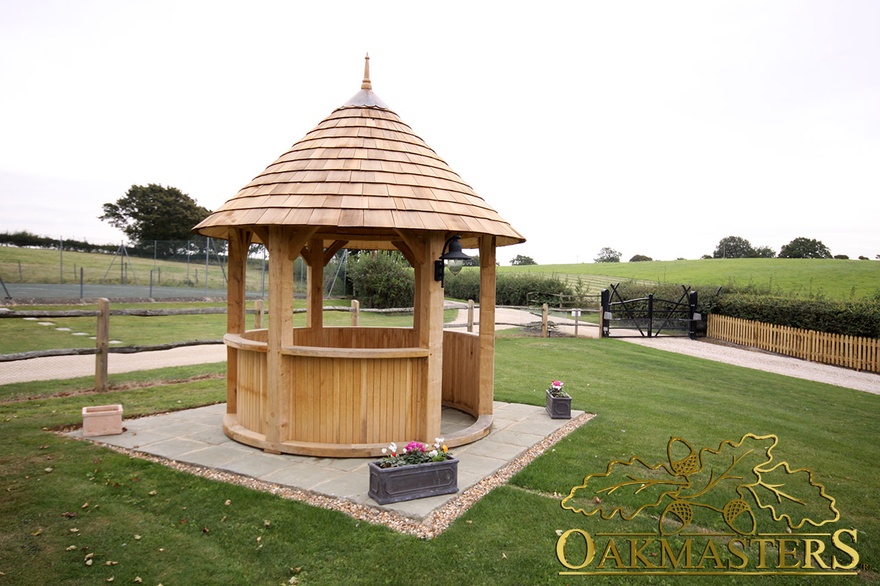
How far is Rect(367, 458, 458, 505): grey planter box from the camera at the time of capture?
504 cm

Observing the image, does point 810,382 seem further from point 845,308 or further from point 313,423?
point 313,423

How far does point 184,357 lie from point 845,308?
817 inches

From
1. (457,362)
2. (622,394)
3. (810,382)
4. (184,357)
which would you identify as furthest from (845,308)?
(184,357)

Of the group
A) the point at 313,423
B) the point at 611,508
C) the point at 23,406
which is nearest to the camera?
the point at 611,508

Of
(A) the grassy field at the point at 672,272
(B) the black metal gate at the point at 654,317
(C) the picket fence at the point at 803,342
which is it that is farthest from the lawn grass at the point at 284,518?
(A) the grassy field at the point at 672,272

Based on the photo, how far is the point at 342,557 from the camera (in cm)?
416

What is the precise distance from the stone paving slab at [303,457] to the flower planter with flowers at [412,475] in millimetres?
74

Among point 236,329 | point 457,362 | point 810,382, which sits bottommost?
point 810,382

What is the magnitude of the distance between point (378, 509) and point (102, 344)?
7219 millimetres

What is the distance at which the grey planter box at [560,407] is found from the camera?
8414mm

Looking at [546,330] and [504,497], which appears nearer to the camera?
[504,497]

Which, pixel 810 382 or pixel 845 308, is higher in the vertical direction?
pixel 845 308

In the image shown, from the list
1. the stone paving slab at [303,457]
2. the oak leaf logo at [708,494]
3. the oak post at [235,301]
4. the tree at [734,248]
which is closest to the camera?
the oak leaf logo at [708,494]

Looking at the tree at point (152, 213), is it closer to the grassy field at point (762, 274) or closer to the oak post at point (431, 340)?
the grassy field at point (762, 274)
